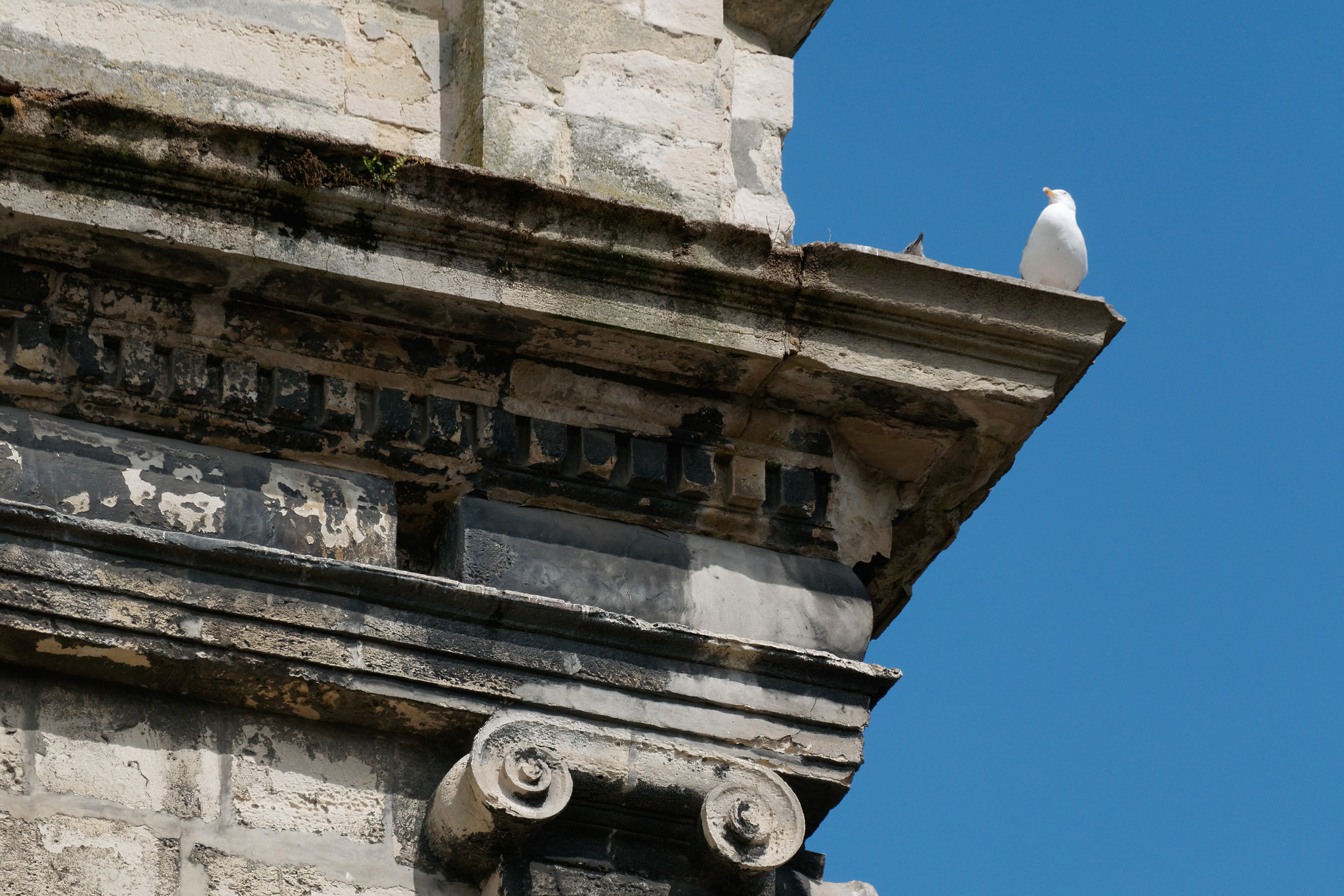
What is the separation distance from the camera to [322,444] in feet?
15.4

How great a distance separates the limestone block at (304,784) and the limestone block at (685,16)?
2061mm

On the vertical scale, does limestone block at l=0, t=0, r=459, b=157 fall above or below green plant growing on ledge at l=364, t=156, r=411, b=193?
above

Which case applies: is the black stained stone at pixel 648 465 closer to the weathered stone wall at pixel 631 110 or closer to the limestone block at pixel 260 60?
the weathered stone wall at pixel 631 110

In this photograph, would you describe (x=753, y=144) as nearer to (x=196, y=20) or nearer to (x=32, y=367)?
(x=196, y=20)

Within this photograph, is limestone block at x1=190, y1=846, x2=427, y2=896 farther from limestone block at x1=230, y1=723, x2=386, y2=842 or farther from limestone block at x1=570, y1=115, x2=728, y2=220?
limestone block at x1=570, y1=115, x2=728, y2=220

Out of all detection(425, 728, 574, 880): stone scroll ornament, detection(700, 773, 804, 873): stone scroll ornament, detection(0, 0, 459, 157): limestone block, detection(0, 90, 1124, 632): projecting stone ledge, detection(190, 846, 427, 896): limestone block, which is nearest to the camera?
detection(190, 846, 427, 896): limestone block

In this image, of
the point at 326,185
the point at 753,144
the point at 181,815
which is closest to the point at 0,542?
the point at 181,815

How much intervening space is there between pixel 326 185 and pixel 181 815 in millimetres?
1361

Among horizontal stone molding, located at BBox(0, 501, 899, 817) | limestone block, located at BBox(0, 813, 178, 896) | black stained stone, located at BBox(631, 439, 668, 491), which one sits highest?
black stained stone, located at BBox(631, 439, 668, 491)

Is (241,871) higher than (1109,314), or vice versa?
(1109,314)

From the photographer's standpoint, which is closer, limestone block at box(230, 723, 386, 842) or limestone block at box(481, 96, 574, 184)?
limestone block at box(230, 723, 386, 842)

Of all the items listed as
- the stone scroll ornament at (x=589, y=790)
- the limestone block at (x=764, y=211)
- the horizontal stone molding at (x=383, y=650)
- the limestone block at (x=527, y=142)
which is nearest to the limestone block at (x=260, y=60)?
the limestone block at (x=527, y=142)

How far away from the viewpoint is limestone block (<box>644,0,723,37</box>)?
5426 mm

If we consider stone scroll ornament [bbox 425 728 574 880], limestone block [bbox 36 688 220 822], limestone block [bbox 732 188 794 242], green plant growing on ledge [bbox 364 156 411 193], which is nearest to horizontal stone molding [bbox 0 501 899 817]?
limestone block [bbox 36 688 220 822]
